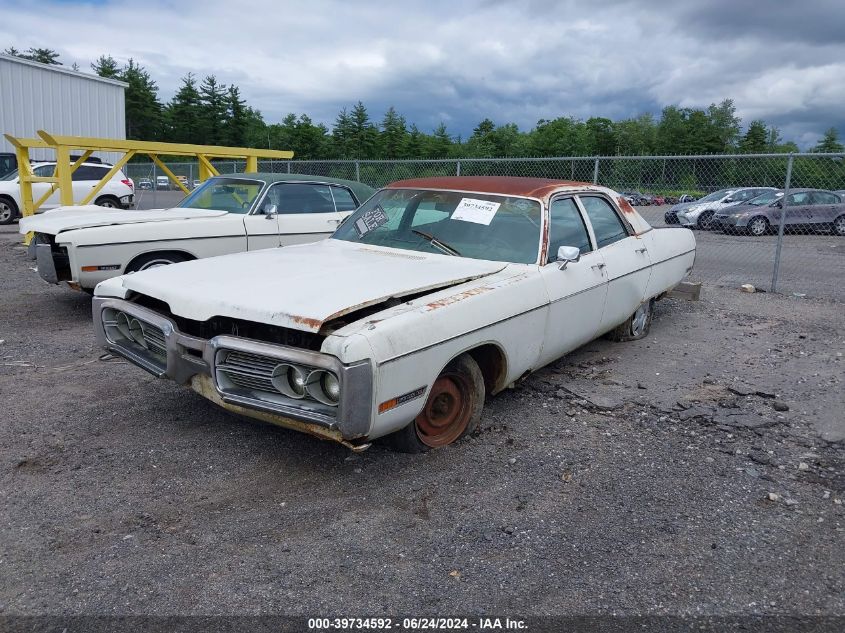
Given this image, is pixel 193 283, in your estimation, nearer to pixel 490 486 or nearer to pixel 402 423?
pixel 402 423

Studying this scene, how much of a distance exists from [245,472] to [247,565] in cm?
89

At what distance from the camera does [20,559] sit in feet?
9.27

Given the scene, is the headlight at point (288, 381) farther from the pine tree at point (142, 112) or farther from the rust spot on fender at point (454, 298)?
the pine tree at point (142, 112)

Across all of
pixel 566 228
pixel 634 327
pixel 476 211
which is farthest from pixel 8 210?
pixel 566 228

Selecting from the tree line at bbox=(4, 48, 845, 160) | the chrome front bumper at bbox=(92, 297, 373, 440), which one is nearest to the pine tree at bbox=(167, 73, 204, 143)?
the tree line at bbox=(4, 48, 845, 160)

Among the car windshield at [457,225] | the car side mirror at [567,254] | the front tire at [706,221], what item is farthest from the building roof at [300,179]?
the front tire at [706,221]

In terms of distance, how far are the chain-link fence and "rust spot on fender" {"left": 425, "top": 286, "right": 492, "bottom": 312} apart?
626 cm

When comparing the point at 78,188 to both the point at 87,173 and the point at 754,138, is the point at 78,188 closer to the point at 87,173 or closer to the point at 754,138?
the point at 87,173

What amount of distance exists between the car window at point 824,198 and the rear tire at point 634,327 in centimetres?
1185

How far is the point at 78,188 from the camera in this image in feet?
53.8

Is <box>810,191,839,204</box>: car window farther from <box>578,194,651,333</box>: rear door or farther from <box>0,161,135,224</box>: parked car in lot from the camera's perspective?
<box>0,161,135,224</box>: parked car in lot

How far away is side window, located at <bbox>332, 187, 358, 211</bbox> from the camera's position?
8586mm

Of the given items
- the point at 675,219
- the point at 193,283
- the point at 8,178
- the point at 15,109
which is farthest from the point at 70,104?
the point at 193,283

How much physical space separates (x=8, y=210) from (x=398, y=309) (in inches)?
679
